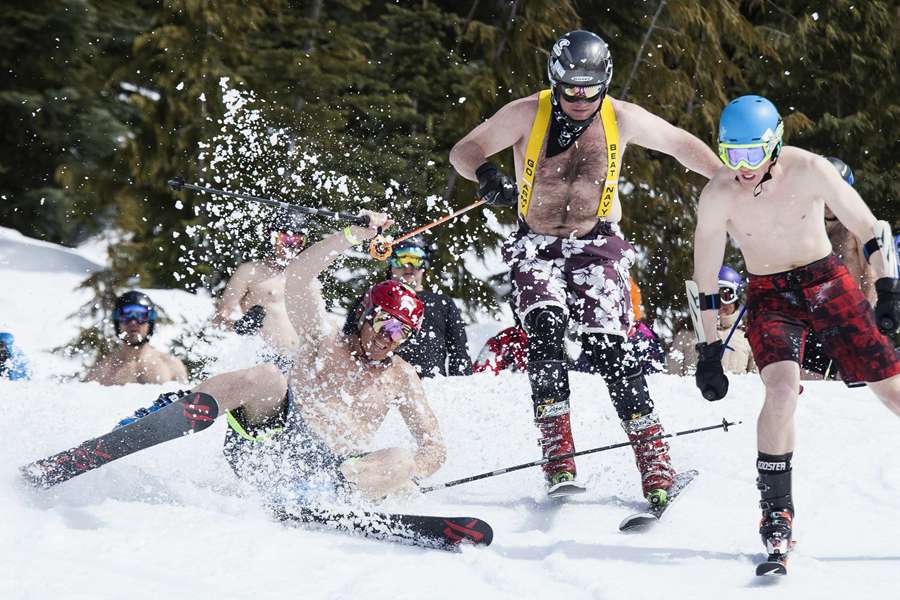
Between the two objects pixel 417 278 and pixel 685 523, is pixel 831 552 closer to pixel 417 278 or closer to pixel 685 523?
pixel 685 523

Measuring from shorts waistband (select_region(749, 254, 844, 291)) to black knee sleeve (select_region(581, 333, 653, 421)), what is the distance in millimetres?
643

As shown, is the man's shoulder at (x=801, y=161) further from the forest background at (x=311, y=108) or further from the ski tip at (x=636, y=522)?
the forest background at (x=311, y=108)

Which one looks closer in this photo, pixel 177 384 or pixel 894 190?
pixel 177 384

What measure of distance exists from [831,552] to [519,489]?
1448mm

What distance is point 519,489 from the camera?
15.7 feet

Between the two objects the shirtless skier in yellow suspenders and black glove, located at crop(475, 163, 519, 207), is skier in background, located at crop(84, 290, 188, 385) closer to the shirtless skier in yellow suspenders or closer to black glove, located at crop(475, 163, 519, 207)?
the shirtless skier in yellow suspenders

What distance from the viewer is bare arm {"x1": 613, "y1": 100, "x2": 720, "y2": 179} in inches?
173

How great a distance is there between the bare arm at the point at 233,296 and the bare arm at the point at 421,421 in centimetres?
245

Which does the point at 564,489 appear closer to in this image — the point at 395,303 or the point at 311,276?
the point at 395,303

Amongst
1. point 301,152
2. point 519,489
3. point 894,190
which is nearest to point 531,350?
point 519,489

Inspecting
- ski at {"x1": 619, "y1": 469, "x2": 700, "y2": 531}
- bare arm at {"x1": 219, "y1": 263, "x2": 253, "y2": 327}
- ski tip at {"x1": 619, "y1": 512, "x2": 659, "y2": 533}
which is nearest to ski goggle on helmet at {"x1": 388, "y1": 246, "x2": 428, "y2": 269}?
bare arm at {"x1": 219, "y1": 263, "x2": 253, "y2": 327}

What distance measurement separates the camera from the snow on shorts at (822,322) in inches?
152

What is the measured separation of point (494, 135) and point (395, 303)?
87cm

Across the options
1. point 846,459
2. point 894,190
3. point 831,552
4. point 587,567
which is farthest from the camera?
point 894,190
